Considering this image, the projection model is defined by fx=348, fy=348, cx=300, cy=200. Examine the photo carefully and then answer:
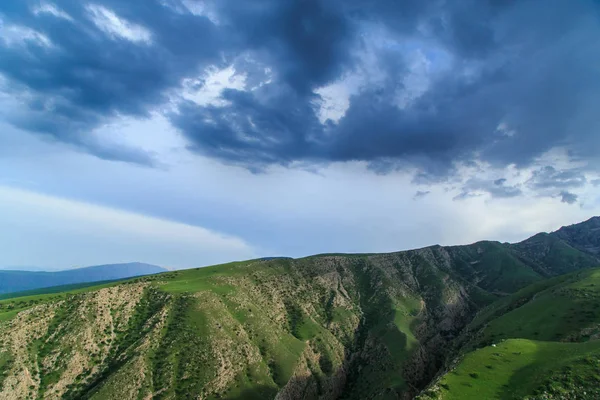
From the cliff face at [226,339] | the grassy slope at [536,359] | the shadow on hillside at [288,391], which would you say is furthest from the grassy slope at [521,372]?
the shadow on hillside at [288,391]

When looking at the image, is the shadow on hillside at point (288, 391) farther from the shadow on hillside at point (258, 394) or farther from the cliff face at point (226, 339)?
the cliff face at point (226, 339)

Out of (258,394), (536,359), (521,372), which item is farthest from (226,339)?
(536,359)

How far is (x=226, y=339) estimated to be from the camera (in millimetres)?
114250

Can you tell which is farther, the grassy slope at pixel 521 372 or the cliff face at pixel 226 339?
the cliff face at pixel 226 339

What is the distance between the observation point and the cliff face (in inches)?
3669

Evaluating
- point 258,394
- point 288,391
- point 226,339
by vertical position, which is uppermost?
point 226,339

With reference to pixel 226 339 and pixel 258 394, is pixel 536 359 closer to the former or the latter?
pixel 258 394

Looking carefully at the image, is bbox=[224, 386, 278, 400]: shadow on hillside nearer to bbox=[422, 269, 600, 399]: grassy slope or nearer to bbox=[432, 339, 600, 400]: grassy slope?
bbox=[422, 269, 600, 399]: grassy slope

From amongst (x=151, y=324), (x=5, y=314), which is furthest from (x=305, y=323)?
(x=5, y=314)

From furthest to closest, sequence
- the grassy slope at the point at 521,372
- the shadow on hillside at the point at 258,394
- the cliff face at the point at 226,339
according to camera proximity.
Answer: the shadow on hillside at the point at 258,394, the cliff face at the point at 226,339, the grassy slope at the point at 521,372

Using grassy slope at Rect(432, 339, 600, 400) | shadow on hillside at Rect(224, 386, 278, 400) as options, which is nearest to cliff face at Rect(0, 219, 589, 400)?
shadow on hillside at Rect(224, 386, 278, 400)

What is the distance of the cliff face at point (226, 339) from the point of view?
306 feet

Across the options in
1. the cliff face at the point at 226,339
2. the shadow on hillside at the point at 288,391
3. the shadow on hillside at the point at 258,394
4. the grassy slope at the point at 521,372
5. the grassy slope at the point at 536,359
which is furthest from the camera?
the shadow on hillside at the point at 288,391

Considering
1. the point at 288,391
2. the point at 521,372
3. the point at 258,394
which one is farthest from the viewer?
the point at 288,391
